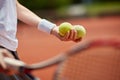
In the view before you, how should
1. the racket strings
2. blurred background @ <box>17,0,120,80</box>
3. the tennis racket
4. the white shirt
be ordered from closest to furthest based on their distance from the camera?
the tennis racket → the white shirt → the racket strings → blurred background @ <box>17,0,120,80</box>

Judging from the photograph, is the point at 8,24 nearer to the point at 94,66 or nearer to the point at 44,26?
the point at 44,26

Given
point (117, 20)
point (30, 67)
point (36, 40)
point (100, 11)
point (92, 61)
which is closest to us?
point (30, 67)

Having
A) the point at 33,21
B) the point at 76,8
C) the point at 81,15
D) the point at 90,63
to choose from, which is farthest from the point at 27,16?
the point at 76,8

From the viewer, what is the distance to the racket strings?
185 cm

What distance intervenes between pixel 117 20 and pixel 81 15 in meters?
0.98

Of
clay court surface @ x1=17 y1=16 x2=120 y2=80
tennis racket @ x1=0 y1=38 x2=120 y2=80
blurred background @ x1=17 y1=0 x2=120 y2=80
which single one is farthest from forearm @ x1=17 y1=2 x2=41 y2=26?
blurred background @ x1=17 y1=0 x2=120 y2=80

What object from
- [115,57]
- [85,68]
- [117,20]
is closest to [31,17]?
[85,68]

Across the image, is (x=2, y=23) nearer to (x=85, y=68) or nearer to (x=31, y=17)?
(x=31, y=17)

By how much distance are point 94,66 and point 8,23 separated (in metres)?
0.37

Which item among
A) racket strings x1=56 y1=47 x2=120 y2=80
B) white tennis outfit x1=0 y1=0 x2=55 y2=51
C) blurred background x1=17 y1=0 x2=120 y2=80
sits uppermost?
white tennis outfit x1=0 y1=0 x2=55 y2=51

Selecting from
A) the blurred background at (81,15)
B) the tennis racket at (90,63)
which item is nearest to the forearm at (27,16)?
the tennis racket at (90,63)

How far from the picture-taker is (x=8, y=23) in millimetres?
1738

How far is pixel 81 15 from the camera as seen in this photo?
12672mm

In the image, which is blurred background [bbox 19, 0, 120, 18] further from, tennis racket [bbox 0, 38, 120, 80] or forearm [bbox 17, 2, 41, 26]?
forearm [bbox 17, 2, 41, 26]
